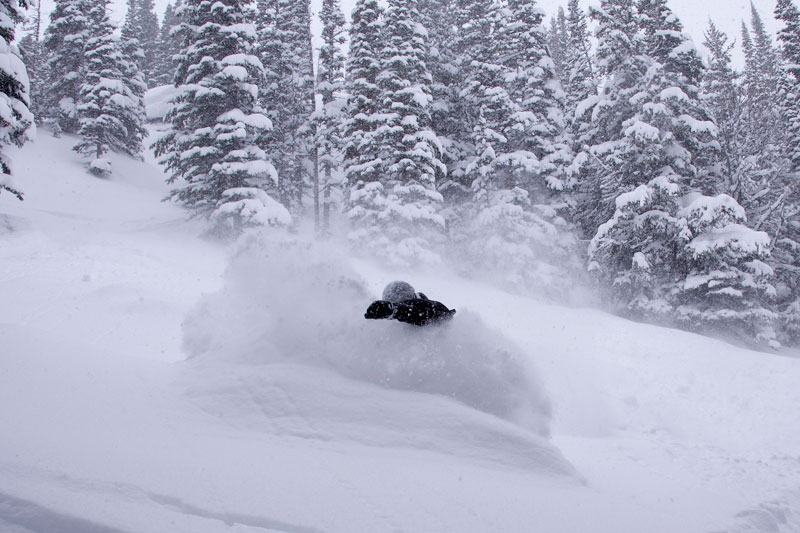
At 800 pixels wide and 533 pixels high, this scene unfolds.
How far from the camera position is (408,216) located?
60.4ft

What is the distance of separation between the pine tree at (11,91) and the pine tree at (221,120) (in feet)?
23.0

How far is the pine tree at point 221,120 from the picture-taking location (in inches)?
685

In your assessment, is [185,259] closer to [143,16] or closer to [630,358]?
[630,358]

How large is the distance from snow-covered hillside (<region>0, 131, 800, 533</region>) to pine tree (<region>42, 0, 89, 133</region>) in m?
25.4

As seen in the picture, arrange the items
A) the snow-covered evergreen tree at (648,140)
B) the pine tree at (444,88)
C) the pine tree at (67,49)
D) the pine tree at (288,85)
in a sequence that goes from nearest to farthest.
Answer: the snow-covered evergreen tree at (648,140), the pine tree at (444,88), the pine tree at (288,85), the pine tree at (67,49)

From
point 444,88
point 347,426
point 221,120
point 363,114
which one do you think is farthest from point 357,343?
point 444,88

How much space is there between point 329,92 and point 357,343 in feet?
75.1

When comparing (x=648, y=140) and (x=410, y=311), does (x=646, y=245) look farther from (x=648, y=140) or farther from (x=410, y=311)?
(x=410, y=311)

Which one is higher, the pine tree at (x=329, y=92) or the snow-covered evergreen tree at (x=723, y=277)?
the pine tree at (x=329, y=92)

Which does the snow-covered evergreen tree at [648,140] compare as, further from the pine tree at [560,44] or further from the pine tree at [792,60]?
the pine tree at [560,44]

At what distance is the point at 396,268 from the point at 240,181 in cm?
670

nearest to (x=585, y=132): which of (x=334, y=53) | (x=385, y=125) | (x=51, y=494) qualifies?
(x=385, y=125)

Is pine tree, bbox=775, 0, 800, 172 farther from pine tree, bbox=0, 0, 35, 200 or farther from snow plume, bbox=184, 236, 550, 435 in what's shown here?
pine tree, bbox=0, 0, 35, 200

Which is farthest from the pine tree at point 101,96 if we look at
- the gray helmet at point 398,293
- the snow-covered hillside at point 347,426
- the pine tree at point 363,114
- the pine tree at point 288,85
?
the gray helmet at point 398,293
